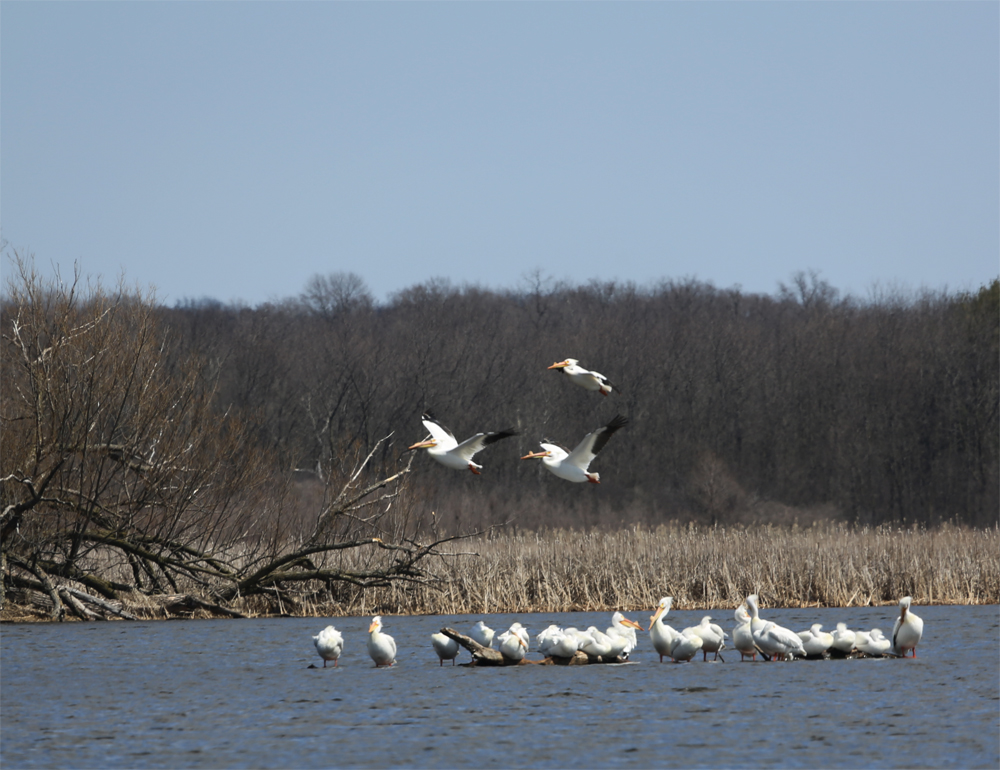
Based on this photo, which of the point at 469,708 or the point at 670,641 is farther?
the point at 670,641

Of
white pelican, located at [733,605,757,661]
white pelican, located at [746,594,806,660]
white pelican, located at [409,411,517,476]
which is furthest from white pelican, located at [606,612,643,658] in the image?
white pelican, located at [409,411,517,476]

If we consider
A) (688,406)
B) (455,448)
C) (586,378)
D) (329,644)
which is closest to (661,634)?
(455,448)

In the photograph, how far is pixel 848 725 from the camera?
12805mm

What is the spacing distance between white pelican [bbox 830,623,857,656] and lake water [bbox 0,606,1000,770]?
25 centimetres

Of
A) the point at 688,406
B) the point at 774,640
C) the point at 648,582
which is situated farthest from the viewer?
the point at 688,406

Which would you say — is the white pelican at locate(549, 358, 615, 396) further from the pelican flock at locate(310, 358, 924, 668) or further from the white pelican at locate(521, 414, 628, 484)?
the pelican flock at locate(310, 358, 924, 668)

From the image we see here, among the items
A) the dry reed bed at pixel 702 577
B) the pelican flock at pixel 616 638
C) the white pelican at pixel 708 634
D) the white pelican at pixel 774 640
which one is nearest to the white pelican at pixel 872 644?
the pelican flock at pixel 616 638

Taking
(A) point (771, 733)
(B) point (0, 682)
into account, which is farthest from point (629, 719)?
(B) point (0, 682)

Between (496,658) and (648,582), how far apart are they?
7712 mm

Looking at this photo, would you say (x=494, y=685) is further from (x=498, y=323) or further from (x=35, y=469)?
(x=498, y=323)

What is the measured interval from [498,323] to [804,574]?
41440 mm

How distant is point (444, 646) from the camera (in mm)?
16938

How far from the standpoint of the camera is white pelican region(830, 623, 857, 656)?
55.4ft

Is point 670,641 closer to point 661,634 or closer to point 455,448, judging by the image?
point 661,634
